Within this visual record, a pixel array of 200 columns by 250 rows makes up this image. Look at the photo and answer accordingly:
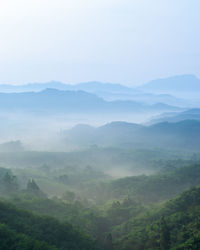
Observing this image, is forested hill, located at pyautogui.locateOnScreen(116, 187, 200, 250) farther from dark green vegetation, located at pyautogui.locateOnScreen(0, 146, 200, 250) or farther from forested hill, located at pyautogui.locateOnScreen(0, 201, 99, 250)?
forested hill, located at pyautogui.locateOnScreen(0, 201, 99, 250)

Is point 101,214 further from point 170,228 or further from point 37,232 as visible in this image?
point 37,232

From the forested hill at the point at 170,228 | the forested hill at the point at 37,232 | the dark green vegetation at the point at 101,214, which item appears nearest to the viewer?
the forested hill at the point at 37,232

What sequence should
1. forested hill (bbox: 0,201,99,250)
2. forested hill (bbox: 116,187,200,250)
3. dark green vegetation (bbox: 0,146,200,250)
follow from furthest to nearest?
dark green vegetation (bbox: 0,146,200,250) < forested hill (bbox: 116,187,200,250) < forested hill (bbox: 0,201,99,250)

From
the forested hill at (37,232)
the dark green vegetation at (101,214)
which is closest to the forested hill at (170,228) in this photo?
the dark green vegetation at (101,214)

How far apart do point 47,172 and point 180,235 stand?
4437 inches

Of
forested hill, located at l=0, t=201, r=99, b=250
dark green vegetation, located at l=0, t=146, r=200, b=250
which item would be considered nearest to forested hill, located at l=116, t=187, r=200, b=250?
dark green vegetation, located at l=0, t=146, r=200, b=250

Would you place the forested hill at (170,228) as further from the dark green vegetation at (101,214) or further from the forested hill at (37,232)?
the forested hill at (37,232)

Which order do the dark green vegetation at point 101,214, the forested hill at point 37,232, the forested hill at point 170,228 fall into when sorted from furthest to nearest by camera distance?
the dark green vegetation at point 101,214, the forested hill at point 170,228, the forested hill at point 37,232

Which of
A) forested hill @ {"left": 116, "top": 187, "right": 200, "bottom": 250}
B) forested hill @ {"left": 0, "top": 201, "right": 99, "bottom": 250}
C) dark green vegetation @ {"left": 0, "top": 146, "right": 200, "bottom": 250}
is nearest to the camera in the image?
forested hill @ {"left": 0, "top": 201, "right": 99, "bottom": 250}

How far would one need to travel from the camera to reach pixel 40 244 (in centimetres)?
4084

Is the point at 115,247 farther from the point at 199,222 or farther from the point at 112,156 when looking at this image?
the point at 112,156

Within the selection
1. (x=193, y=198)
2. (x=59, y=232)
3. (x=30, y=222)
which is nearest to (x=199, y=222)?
(x=193, y=198)

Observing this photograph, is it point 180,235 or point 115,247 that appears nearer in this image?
point 180,235

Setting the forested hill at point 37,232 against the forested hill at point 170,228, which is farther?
the forested hill at point 170,228
